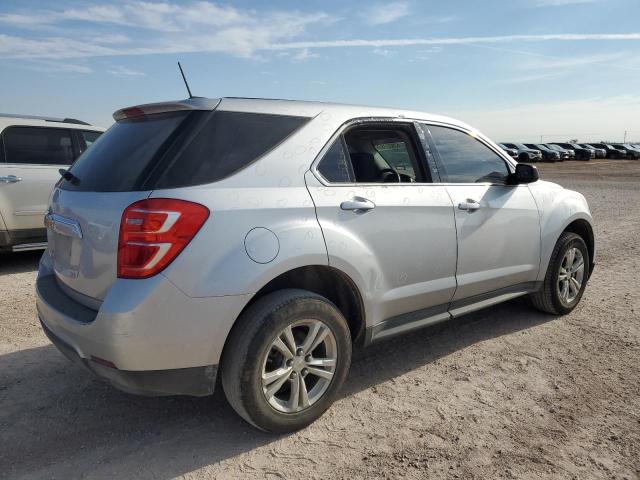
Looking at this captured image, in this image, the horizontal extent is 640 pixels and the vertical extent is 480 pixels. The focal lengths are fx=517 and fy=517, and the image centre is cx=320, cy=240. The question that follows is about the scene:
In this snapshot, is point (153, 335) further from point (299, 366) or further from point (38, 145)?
point (38, 145)

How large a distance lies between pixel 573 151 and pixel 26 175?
151 ft

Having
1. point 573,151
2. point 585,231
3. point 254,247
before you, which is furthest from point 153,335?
point 573,151

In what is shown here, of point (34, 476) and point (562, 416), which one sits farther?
point (562, 416)

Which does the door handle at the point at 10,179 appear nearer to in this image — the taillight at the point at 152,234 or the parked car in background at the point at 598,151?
the taillight at the point at 152,234

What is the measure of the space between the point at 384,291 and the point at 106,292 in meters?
1.54

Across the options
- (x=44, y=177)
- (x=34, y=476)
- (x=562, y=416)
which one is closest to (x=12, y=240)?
(x=44, y=177)

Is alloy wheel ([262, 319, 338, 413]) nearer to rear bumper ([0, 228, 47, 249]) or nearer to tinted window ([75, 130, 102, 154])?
rear bumper ([0, 228, 47, 249])

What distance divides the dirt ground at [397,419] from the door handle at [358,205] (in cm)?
118

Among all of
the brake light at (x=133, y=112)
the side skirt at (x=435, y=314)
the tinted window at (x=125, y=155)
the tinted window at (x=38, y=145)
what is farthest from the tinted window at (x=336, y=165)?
the tinted window at (x=38, y=145)

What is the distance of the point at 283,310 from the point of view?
8.49 feet

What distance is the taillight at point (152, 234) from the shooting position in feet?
7.59

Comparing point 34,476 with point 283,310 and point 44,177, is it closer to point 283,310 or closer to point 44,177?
point 283,310

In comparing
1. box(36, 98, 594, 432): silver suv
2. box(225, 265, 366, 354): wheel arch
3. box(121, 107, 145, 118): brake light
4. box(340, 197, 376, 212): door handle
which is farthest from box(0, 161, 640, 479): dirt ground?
box(121, 107, 145, 118): brake light

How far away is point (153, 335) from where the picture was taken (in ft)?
7.65
